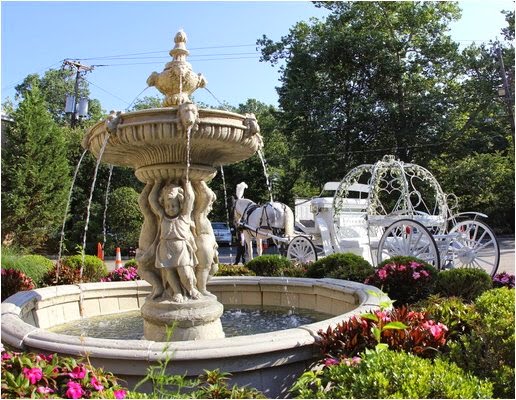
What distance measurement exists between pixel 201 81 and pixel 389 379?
4.10 m

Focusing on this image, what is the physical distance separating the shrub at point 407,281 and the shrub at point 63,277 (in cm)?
530

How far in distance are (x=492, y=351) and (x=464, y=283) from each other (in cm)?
320

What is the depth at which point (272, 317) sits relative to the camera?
22.8 feet

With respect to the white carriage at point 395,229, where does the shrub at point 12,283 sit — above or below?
below

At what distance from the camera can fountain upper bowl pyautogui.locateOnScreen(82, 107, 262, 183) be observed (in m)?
4.70

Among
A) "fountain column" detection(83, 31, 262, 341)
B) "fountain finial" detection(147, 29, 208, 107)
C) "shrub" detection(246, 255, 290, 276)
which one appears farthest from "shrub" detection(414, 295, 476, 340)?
"shrub" detection(246, 255, 290, 276)

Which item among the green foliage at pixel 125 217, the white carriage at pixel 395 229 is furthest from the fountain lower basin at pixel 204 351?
the green foliage at pixel 125 217

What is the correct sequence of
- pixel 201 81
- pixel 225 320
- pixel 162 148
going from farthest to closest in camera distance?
pixel 225 320, pixel 201 81, pixel 162 148

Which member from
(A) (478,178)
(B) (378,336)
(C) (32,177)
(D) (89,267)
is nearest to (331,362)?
(B) (378,336)

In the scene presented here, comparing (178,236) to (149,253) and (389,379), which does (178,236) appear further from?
(389,379)

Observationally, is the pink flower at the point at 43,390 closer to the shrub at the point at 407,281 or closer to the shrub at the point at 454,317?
the shrub at the point at 454,317

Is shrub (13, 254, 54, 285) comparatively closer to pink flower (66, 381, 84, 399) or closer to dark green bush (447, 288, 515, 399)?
pink flower (66, 381, 84, 399)

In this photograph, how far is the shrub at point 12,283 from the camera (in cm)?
730

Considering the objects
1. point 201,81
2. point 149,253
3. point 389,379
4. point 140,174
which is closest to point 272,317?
point 149,253
